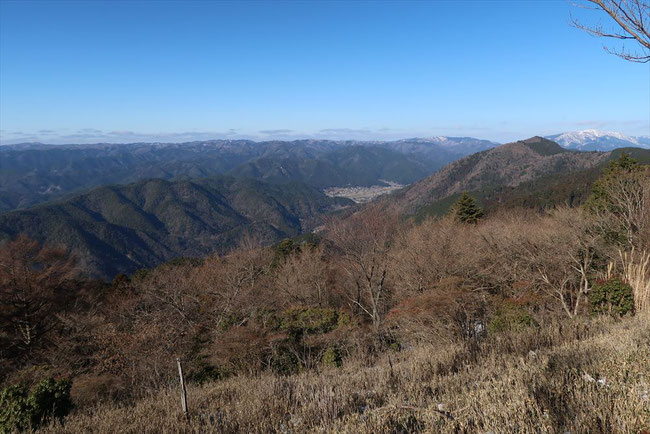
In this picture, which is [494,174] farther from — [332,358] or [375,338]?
[332,358]

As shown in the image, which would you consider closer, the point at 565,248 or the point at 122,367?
the point at 122,367

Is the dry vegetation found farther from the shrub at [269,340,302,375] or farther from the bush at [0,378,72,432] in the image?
the bush at [0,378,72,432]

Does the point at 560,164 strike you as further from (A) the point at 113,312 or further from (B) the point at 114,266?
(B) the point at 114,266

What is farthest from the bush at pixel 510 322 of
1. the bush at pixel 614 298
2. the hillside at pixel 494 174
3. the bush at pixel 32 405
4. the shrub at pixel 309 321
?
the hillside at pixel 494 174

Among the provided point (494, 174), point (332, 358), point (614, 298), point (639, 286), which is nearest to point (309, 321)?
point (332, 358)

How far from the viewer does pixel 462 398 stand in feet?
10.5

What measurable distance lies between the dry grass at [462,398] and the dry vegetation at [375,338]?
0.07 ft

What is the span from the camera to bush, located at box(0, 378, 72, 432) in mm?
4555

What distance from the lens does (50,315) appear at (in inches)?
838

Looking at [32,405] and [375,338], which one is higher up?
[32,405]

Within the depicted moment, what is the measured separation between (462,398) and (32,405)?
5.55m

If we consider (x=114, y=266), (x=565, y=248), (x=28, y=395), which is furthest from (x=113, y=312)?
(x=114, y=266)

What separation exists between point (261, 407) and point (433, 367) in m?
2.29

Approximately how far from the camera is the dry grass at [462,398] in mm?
2646
